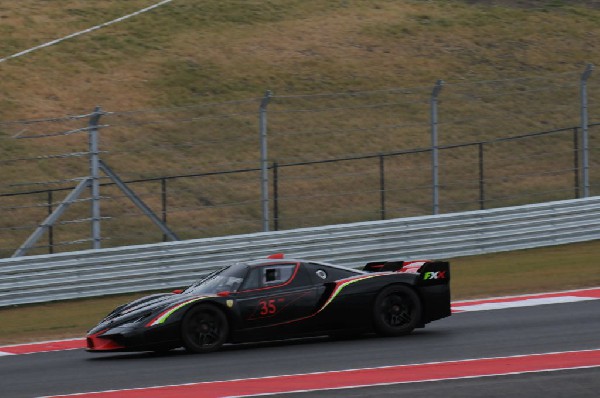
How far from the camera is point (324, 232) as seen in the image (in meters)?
19.1

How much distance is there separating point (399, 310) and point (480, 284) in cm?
467

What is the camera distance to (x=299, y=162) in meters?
Answer: 26.7

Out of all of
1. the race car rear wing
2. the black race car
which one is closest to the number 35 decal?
the black race car

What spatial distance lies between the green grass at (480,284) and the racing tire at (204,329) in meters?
2.99

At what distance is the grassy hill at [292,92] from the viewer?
2641cm

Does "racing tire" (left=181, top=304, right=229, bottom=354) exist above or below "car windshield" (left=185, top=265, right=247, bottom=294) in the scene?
below

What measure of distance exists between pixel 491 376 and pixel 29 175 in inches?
695

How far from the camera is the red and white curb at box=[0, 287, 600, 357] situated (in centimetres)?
1374

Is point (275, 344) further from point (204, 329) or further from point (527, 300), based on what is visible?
point (527, 300)

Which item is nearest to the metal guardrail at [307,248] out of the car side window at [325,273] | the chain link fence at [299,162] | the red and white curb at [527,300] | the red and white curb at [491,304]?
the chain link fence at [299,162]

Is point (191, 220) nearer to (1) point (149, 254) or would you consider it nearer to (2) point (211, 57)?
(1) point (149, 254)

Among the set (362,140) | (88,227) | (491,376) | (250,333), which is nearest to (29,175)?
(88,227)

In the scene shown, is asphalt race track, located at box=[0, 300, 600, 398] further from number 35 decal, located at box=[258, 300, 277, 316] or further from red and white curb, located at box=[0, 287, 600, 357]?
red and white curb, located at box=[0, 287, 600, 357]

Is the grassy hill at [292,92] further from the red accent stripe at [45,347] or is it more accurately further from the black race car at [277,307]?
the black race car at [277,307]
